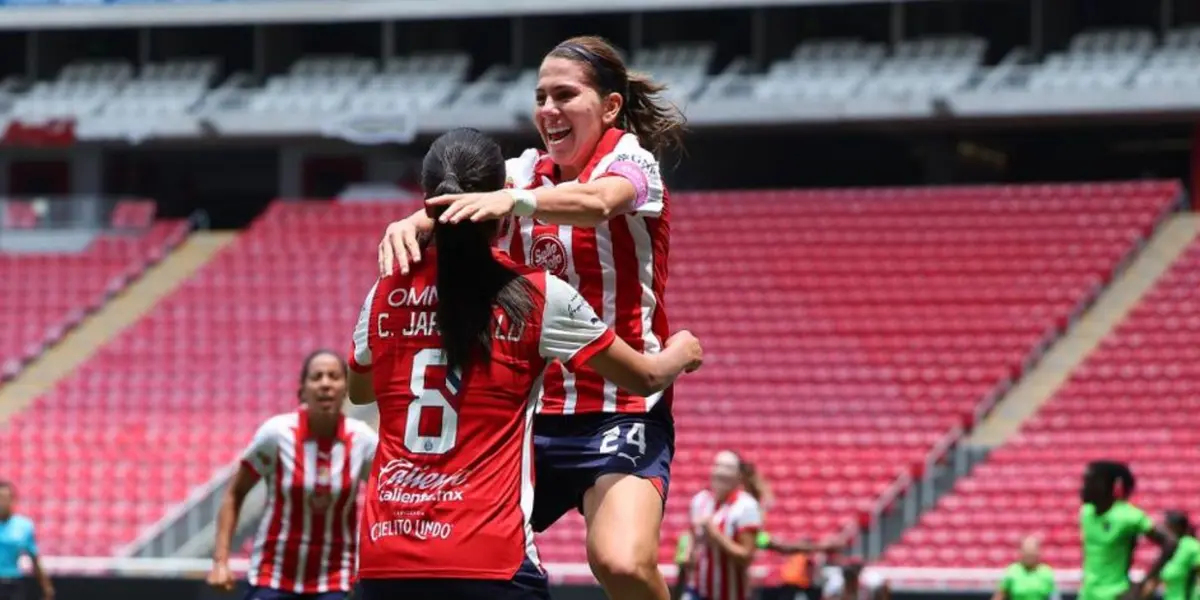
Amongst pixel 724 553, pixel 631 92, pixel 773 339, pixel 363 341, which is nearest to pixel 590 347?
pixel 363 341

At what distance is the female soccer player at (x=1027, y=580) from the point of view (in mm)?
14039

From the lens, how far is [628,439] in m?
6.14

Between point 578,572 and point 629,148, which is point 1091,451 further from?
point 629,148

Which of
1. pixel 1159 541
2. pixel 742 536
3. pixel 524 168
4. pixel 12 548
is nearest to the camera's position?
pixel 524 168

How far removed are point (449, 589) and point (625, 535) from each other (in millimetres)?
1000

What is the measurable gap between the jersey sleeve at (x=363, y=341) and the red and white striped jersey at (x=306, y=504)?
3.26 meters

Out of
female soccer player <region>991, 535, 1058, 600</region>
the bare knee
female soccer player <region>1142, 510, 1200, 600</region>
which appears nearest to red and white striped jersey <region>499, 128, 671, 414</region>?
the bare knee

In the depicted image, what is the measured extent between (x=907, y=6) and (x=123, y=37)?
12.8 metres

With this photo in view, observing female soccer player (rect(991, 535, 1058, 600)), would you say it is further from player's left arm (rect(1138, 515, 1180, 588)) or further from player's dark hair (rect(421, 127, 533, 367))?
player's dark hair (rect(421, 127, 533, 367))

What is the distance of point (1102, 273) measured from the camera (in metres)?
25.3

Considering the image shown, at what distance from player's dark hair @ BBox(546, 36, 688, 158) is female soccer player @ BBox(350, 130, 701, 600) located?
1.18 meters

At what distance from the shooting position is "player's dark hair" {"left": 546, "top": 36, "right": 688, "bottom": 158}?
6.26 meters

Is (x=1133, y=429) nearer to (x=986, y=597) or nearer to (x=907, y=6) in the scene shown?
(x=986, y=597)

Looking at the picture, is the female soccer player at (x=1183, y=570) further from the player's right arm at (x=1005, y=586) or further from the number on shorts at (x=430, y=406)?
the number on shorts at (x=430, y=406)
